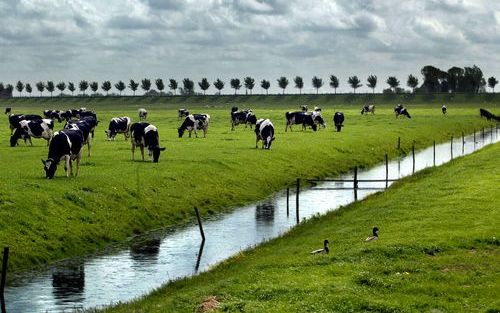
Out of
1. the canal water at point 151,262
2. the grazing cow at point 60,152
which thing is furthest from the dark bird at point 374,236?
the grazing cow at point 60,152

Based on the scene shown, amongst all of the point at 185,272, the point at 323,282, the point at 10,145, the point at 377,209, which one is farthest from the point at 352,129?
the point at 323,282

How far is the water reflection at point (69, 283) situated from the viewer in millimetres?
25969

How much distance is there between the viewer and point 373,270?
23516 millimetres

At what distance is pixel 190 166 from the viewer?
168ft

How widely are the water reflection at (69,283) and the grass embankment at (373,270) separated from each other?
117 inches

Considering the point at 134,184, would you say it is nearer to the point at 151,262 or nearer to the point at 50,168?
the point at 50,168

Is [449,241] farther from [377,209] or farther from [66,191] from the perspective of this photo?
[66,191]

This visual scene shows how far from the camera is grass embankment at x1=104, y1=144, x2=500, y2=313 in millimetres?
20594

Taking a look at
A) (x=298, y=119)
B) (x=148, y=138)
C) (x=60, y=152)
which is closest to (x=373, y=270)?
(x=60, y=152)

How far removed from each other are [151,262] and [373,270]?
1100 centimetres

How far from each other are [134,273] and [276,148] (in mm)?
37954

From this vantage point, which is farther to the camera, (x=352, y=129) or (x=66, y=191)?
(x=352, y=129)

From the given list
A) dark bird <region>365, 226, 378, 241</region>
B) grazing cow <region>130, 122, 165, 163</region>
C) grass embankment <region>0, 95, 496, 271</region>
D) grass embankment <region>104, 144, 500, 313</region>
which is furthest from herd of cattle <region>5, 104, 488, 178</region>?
dark bird <region>365, 226, 378, 241</region>

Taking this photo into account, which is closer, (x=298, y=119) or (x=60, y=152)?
(x=60, y=152)
